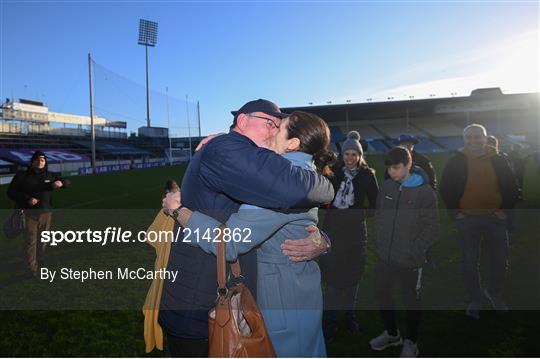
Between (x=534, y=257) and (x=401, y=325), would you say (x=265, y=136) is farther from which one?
(x=534, y=257)

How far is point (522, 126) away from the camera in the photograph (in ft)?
178

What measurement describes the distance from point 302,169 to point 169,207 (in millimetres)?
628

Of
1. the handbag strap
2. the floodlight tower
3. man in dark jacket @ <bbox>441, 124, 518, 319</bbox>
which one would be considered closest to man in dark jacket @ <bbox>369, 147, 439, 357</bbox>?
man in dark jacket @ <bbox>441, 124, 518, 319</bbox>

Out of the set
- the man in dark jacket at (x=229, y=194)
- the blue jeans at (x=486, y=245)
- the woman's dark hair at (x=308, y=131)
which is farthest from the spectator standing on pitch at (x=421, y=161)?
the man in dark jacket at (x=229, y=194)

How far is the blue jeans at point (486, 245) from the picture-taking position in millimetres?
3928

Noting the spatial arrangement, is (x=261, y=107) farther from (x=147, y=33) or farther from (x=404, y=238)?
(x=147, y=33)

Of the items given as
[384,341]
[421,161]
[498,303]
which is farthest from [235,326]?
[421,161]

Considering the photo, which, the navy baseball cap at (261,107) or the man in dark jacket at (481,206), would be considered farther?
the man in dark jacket at (481,206)

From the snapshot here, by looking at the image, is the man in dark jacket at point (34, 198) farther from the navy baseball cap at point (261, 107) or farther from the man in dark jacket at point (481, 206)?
the man in dark jacket at point (481, 206)

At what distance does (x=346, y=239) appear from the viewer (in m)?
3.62

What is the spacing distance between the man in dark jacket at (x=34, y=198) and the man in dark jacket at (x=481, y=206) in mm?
5641

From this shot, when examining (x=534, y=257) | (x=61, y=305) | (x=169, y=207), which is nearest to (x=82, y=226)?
(x=61, y=305)

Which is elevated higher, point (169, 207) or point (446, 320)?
point (169, 207)

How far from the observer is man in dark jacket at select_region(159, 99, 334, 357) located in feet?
4.64
